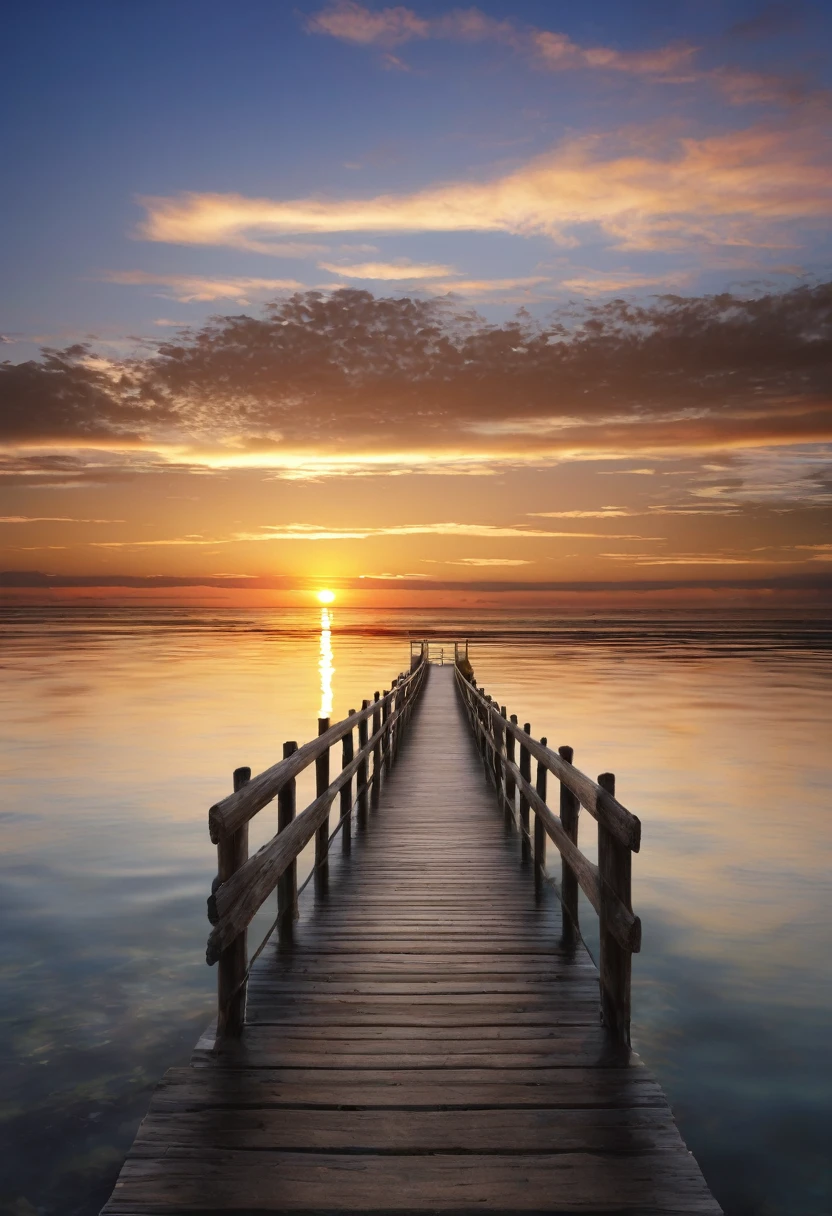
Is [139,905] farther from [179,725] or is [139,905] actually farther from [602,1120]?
[179,725]

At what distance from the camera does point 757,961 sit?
877 centimetres

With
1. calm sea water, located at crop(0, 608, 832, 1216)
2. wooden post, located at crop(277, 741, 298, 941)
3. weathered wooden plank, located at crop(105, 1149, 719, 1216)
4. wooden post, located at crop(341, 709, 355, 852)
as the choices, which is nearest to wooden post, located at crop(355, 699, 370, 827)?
wooden post, located at crop(341, 709, 355, 852)

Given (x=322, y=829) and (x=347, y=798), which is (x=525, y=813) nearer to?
(x=347, y=798)

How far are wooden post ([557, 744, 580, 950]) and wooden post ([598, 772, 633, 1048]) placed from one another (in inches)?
48.7

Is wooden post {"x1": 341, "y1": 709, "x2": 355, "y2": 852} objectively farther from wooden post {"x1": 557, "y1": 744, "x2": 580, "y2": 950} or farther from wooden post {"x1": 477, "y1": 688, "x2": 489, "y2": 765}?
wooden post {"x1": 477, "y1": 688, "x2": 489, "y2": 765}

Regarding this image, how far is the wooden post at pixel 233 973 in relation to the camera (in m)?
3.69

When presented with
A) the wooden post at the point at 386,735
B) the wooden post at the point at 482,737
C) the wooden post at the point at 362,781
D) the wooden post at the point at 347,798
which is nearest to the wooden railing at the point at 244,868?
the wooden post at the point at 347,798

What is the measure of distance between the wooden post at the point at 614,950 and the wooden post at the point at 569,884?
1.24 m

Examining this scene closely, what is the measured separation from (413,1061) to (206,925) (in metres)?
6.39

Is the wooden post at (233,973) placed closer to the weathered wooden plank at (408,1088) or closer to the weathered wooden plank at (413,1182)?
the weathered wooden plank at (408,1088)

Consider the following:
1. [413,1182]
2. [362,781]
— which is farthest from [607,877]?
[362,781]

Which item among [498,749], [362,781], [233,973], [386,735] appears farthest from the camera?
[386,735]

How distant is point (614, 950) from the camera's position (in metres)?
3.92

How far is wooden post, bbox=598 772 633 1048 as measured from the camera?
148 inches
